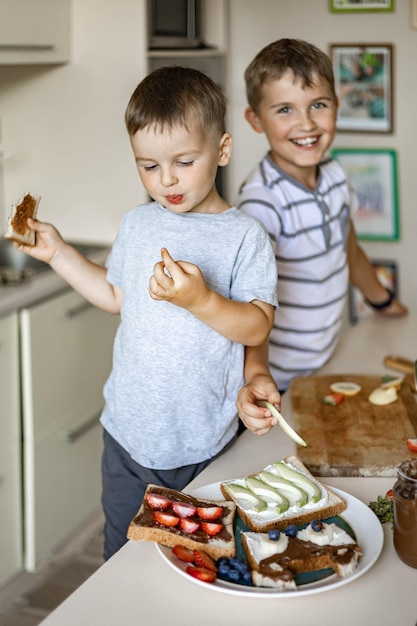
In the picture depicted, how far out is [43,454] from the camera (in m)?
2.56

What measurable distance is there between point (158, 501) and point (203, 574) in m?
0.16

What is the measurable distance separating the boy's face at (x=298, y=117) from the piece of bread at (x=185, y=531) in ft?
2.79

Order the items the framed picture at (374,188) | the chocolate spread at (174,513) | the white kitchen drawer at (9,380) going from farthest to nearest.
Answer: the framed picture at (374,188), the white kitchen drawer at (9,380), the chocolate spread at (174,513)

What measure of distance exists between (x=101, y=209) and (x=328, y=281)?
120cm

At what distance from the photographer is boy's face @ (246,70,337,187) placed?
177 cm

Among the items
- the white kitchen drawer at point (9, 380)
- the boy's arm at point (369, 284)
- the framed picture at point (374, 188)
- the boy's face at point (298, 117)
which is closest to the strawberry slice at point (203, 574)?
the boy's face at point (298, 117)

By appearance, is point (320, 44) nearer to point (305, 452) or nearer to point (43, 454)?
point (43, 454)

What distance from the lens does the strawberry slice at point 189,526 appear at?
45.4 inches

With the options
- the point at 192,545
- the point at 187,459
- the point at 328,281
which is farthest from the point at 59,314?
the point at 192,545

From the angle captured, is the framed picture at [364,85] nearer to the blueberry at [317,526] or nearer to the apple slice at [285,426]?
the apple slice at [285,426]

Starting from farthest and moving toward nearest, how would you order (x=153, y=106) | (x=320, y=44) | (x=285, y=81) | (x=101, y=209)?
(x=320, y=44)
(x=101, y=209)
(x=285, y=81)
(x=153, y=106)

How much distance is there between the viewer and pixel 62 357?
259 centimetres

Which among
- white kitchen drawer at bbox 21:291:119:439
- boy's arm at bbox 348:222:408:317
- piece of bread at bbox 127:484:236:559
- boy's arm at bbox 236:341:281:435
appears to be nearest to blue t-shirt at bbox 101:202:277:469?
boy's arm at bbox 236:341:281:435

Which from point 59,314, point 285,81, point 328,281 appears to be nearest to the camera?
point 285,81
